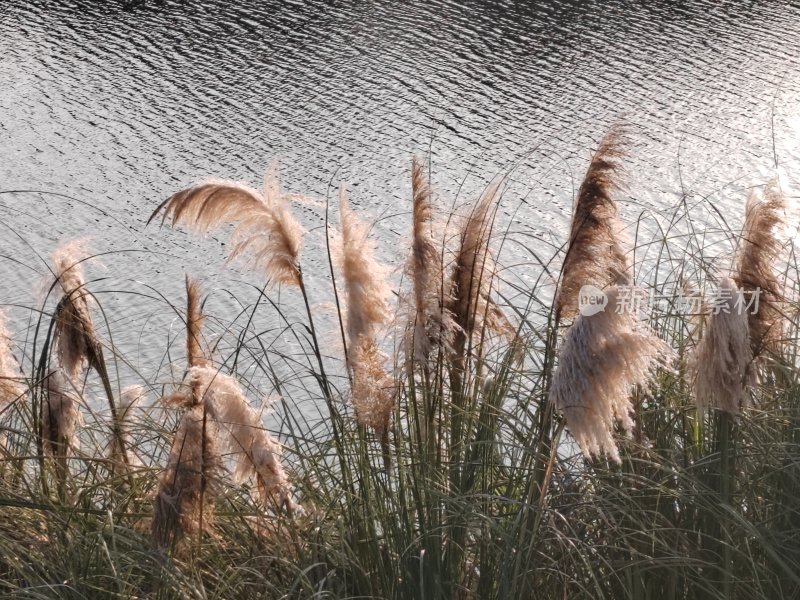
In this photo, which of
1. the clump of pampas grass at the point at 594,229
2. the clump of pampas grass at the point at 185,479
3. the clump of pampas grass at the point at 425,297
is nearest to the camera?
the clump of pampas grass at the point at 185,479

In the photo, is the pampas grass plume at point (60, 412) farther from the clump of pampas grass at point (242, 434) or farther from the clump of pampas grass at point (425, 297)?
the clump of pampas grass at point (425, 297)

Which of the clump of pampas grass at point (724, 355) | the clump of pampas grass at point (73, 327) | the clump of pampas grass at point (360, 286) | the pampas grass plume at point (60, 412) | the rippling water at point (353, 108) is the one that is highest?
the clump of pampas grass at point (724, 355)

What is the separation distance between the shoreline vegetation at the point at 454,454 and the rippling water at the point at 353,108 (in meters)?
8.91

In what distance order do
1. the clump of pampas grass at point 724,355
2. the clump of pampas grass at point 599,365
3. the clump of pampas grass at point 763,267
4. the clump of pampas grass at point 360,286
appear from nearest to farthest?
the clump of pampas grass at point 599,365, the clump of pampas grass at point 724,355, the clump of pampas grass at point 763,267, the clump of pampas grass at point 360,286

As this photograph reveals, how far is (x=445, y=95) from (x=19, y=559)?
18.8 meters

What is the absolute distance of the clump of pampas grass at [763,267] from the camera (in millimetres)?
2727

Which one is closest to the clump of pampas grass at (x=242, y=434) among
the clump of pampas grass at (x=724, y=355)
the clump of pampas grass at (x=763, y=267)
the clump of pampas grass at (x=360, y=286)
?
the clump of pampas grass at (x=360, y=286)

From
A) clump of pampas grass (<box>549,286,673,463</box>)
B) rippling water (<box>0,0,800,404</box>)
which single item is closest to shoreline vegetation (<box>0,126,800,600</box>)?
clump of pampas grass (<box>549,286,673,463</box>)

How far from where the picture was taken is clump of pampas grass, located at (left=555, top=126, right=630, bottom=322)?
308cm

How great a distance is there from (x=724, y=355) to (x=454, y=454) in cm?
127

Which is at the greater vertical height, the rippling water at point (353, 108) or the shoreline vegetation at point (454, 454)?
the shoreline vegetation at point (454, 454)

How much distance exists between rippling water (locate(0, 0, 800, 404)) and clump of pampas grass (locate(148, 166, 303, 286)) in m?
8.79

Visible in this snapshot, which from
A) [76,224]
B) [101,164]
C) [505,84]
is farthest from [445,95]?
[76,224]

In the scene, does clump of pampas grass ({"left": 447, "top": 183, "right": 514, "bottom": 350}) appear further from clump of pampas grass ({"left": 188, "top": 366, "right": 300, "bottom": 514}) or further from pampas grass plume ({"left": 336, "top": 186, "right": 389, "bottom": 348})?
clump of pampas grass ({"left": 188, "top": 366, "right": 300, "bottom": 514})
